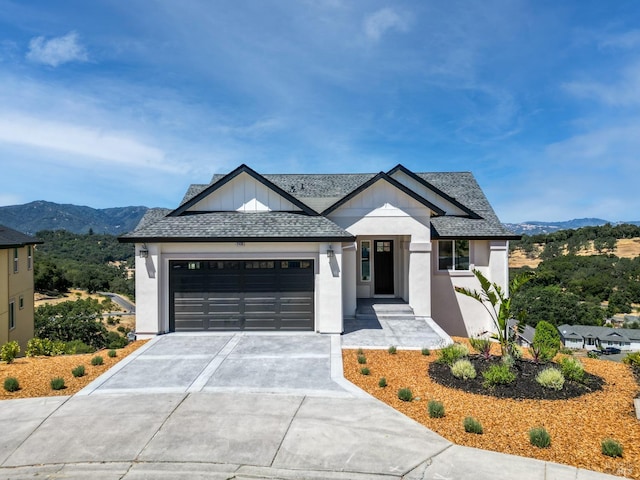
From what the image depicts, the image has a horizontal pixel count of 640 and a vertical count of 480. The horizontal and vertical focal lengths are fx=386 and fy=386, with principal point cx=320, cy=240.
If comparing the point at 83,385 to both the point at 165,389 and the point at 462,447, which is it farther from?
the point at 462,447

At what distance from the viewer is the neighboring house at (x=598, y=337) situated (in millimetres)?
48344

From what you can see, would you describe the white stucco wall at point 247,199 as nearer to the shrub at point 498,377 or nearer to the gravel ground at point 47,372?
the gravel ground at point 47,372

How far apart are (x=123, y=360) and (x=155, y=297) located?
8.90ft

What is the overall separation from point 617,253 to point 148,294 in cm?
9792

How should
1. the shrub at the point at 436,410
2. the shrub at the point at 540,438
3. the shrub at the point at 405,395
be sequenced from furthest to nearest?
the shrub at the point at 405,395
the shrub at the point at 436,410
the shrub at the point at 540,438

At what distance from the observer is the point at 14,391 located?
8125 mm

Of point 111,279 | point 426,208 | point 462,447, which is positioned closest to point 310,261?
point 426,208

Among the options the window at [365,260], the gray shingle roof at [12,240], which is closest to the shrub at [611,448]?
the window at [365,260]

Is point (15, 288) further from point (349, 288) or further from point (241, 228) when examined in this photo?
point (349, 288)

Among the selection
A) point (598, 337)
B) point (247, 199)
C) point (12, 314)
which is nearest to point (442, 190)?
point (247, 199)

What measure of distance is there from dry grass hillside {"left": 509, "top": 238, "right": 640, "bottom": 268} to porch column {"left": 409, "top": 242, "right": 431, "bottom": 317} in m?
75.9

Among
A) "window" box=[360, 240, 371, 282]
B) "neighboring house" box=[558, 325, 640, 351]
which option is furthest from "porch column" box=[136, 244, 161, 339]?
"neighboring house" box=[558, 325, 640, 351]

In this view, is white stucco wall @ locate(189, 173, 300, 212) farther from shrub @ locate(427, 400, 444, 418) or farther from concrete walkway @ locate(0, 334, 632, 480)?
shrub @ locate(427, 400, 444, 418)

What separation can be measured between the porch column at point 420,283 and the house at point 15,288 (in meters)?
19.8
